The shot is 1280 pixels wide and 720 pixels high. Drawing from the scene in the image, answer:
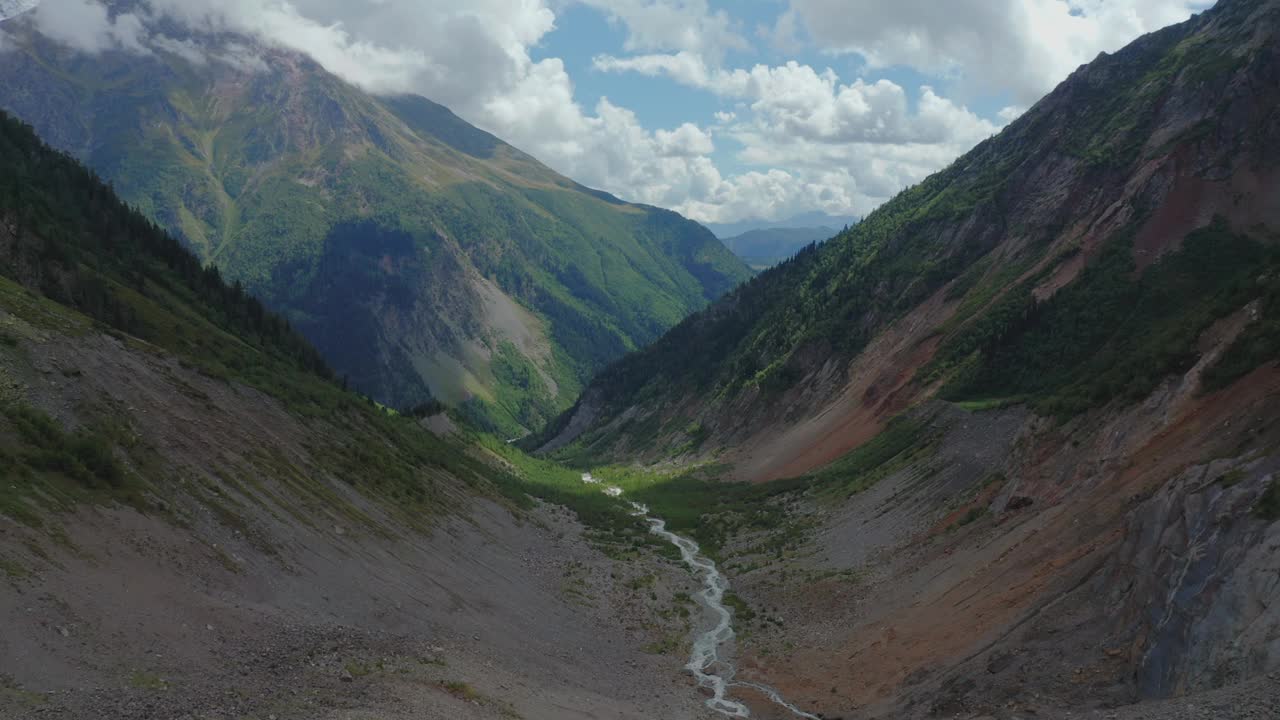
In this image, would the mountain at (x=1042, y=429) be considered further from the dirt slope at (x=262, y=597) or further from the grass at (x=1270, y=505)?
the dirt slope at (x=262, y=597)

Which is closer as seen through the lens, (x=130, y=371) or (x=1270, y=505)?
(x=1270, y=505)

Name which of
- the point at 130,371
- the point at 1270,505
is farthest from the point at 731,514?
the point at 1270,505

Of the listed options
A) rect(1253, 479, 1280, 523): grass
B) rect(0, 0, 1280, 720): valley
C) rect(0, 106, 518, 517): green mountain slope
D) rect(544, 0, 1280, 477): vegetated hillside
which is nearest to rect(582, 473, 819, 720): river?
rect(0, 0, 1280, 720): valley

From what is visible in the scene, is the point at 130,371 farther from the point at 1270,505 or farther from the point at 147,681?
the point at 1270,505

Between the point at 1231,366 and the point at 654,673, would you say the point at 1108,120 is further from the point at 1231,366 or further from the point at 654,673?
the point at 654,673

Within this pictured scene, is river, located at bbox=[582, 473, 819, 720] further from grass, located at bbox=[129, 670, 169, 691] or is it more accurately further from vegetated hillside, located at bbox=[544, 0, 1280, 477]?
vegetated hillside, located at bbox=[544, 0, 1280, 477]

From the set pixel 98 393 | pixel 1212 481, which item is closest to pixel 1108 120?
pixel 1212 481
